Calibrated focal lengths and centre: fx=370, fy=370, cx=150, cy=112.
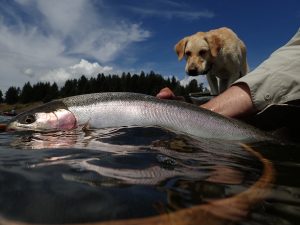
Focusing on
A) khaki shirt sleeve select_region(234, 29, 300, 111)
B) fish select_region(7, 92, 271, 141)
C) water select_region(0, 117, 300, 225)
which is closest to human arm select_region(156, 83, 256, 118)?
khaki shirt sleeve select_region(234, 29, 300, 111)

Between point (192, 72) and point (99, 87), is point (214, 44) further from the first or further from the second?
point (99, 87)

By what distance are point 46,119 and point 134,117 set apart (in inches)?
41.4

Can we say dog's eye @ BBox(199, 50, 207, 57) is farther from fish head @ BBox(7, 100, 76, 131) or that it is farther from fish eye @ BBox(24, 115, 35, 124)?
fish eye @ BBox(24, 115, 35, 124)

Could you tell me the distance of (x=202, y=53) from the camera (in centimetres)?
1148

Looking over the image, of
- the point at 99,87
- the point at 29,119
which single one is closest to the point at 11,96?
the point at 99,87

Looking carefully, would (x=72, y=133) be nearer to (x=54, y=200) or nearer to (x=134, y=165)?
(x=134, y=165)

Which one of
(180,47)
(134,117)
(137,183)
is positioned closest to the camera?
(137,183)

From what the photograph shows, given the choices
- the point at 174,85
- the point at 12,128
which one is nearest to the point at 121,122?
the point at 12,128

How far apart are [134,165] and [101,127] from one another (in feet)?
6.33

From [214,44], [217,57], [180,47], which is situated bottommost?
[217,57]

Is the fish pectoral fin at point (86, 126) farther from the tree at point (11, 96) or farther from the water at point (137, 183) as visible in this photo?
the tree at point (11, 96)

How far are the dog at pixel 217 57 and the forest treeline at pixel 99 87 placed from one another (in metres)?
91.8

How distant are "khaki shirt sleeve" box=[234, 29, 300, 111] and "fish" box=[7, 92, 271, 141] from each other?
522mm

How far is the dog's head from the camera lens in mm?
11297
